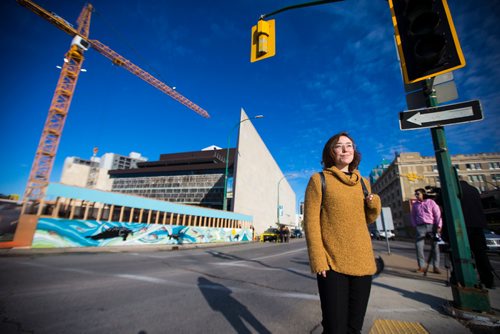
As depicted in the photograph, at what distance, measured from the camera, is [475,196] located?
3717 millimetres

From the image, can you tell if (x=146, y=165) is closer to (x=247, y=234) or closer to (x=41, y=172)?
(x=41, y=172)

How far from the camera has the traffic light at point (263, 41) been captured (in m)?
4.62

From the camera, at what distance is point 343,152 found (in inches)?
72.7

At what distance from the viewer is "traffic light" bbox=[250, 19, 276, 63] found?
462 cm

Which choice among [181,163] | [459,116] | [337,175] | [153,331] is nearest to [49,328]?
[153,331]

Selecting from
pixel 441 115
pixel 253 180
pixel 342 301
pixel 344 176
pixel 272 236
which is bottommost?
pixel 272 236

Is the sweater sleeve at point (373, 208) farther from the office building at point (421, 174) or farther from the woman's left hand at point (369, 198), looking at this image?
the office building at point (421, 174)

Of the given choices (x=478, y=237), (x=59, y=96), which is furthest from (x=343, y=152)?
(x=59, y=96)

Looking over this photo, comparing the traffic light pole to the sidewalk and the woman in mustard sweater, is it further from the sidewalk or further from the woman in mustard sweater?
the woman in mustard sweater

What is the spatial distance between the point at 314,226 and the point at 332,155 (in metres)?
0.68

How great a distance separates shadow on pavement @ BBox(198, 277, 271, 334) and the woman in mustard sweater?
1200 mm

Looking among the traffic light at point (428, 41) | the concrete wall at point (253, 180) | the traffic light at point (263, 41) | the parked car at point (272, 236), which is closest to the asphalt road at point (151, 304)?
the traffic light at point (428, 41)

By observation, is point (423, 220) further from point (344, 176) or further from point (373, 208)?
point (344, 176)

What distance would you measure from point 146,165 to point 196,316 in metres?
74.5
